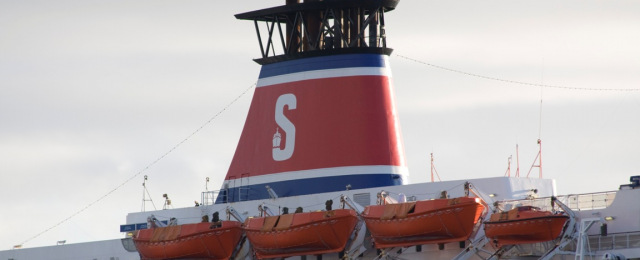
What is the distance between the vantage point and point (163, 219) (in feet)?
158

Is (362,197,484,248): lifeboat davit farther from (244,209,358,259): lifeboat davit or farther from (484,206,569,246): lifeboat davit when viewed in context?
(244,209,358,259): lifeboat davit

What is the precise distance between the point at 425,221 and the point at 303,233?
4189mm

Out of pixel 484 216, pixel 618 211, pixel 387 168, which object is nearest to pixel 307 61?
pixel 387 168

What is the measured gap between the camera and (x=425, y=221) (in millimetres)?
39031

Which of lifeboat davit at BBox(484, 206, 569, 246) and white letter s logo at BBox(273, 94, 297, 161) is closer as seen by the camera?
lifeboat davit at BBox(484, 206, 569, 246)

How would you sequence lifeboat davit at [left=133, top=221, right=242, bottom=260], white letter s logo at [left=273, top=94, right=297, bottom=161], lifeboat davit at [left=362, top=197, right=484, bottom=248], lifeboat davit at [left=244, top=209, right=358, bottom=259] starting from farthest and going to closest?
white letter s logo at [left=273, top=94, right=297, bottom=161]
lifeboat davit at [left=133, top=221, right=242, bottom=260]
lifeboat davit at [left=244, top=209, right=358, bottom=259]
lifeboat davit at [left=362, top=197, right=484, bottom=248]

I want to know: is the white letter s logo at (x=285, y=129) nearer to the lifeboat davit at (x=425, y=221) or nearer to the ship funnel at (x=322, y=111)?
the ship funnel at (x=322, y=111)

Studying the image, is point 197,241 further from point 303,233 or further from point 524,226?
point 524,226

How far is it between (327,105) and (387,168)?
3040mm

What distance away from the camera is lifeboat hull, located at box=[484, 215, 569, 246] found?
122ft

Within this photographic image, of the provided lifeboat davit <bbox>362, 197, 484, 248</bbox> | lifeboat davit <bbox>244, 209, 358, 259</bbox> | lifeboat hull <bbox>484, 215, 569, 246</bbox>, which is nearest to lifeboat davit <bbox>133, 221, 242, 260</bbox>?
lifeboat davit <bbox>244, 209, 358, 259</bbox>

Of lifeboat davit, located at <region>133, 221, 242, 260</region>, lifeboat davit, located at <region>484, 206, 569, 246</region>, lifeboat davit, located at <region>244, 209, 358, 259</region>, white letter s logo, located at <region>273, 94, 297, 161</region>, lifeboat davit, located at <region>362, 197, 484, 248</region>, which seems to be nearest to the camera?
lifeboat davit, located at <region>484, 206, 569, 246</region>

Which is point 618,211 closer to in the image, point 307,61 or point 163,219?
point 307,61

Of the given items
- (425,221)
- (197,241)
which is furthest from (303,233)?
(197,241)
